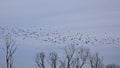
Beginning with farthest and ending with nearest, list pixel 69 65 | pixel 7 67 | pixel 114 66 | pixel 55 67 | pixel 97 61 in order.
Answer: pixel 114 66 < pixel 97 61 < pixel 55 67 < pixel 69 65 < pixel 7 67

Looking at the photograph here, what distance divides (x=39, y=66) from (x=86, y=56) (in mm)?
11675

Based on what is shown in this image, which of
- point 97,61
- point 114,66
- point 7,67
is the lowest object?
point 114,66

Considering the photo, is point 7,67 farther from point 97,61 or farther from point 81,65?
point 97,61

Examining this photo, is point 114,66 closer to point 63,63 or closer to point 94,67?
point 94,67

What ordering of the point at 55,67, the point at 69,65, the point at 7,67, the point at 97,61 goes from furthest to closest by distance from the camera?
1. the point at 97,61
2. the point at 55,67
3. the point at 69,65
4. the point at 7,67

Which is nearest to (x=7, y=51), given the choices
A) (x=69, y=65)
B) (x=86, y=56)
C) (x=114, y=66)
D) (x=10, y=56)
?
(x=10, y=56)

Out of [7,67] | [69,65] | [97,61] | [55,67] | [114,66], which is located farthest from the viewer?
[114,66]

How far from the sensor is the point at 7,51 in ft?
129

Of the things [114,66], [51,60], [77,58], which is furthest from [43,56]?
[114,66]

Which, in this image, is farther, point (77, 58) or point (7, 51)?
point (77, 58)

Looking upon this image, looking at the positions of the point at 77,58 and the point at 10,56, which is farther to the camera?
the point at 77,58

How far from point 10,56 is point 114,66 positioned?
89219 millimetres

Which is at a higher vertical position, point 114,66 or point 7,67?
point 7,67

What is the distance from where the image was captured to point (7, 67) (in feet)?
128
